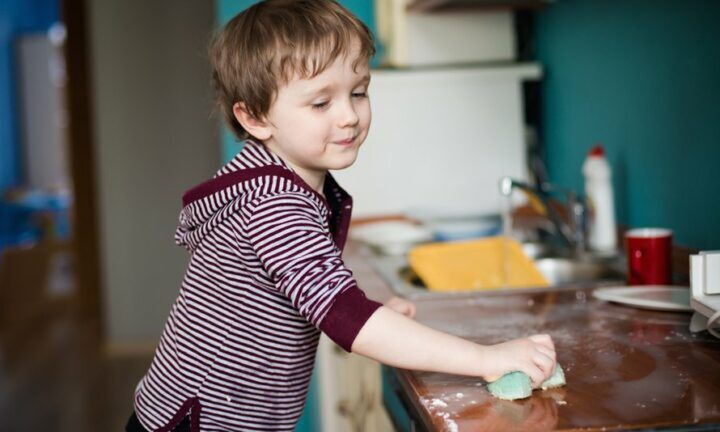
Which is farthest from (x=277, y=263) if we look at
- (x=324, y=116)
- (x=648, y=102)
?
(x=648, y=102)

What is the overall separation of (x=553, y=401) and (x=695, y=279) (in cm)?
37

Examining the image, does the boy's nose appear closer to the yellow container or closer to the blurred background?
the blurred background

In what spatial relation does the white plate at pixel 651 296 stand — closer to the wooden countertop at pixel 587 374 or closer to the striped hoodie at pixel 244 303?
the wooden countertop at pixel 587 374

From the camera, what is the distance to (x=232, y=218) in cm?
120

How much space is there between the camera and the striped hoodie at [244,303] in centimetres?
113

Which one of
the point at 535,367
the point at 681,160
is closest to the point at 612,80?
the point at 681,160

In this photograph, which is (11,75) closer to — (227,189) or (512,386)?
(227,189)

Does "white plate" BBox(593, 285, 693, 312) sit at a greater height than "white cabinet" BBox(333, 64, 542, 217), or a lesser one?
lesser

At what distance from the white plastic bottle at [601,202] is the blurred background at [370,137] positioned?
7 centimetres

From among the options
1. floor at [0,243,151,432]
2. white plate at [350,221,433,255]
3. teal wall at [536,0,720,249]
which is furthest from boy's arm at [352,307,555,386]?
floor at [0,243,151,432]

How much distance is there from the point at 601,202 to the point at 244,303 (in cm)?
118

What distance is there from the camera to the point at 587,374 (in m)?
1.15

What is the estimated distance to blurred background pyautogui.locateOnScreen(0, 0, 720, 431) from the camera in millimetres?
1920

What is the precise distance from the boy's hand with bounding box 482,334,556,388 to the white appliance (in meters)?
0.28
